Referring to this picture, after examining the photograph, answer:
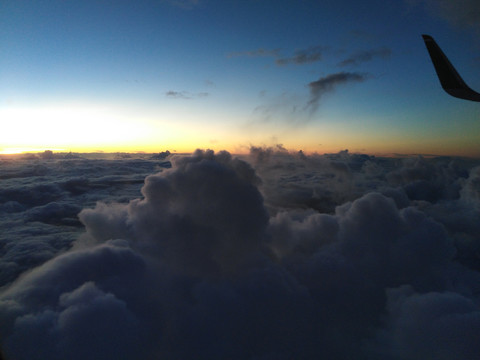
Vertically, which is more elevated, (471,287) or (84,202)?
(84,202)

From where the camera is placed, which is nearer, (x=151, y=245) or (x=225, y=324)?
(x=225, y=324)

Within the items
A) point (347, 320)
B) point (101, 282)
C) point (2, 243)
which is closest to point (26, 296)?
point (101, 282)

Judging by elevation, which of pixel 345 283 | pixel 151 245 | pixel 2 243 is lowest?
pixel 345 283

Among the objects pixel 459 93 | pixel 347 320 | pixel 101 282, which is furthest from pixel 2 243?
pixel 347 320

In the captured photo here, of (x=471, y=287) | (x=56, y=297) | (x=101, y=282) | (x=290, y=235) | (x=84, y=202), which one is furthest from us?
(x=84, y=202)

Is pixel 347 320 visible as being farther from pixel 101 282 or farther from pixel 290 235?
pixel 101 282

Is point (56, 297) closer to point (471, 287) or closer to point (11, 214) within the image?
point (11, 214)

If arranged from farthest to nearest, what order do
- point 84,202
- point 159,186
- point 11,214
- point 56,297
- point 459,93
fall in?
point 84,202
point 11,214
point 159,186
point 56,297
point 459,93
